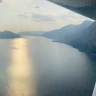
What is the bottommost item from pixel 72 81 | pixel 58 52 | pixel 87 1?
pixel 58 52

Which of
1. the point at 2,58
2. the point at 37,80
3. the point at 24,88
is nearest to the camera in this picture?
the point at 24,88

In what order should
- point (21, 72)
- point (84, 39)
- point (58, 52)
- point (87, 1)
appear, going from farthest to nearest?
point (84, 39) < point (58, 52) < point (21, 72) < point (87, 1)

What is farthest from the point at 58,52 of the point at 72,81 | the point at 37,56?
the point at 72,81

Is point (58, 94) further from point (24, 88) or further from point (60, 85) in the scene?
Answer: point (24, 88)

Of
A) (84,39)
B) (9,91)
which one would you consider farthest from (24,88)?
(84,39)

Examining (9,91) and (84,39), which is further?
(84,39)

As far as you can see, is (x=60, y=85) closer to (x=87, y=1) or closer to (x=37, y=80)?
(x=37, y=80)

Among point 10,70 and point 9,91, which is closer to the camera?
point 9,91

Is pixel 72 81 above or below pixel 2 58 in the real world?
above

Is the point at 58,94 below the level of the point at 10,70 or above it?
above
